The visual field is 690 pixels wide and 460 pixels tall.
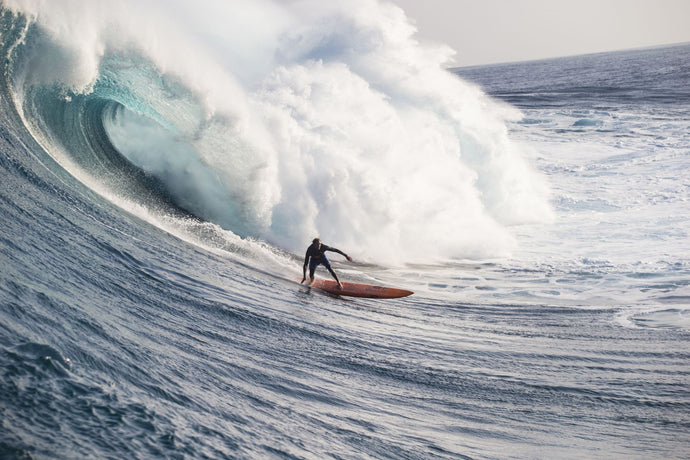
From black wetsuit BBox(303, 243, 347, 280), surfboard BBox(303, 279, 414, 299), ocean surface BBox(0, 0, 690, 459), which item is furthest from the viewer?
black wetsuit BBox(303, 243, 347, 280)

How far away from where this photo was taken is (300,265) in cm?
1162

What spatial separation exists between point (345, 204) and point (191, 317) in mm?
7000

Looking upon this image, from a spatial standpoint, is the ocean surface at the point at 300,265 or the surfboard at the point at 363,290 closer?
the ocean surface at the point at 300,265

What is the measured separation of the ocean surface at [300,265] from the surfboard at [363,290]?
46 cm

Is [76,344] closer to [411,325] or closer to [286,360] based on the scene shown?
[286,360]

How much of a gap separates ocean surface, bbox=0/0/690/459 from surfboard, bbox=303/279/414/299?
462mm

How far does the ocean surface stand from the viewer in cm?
515

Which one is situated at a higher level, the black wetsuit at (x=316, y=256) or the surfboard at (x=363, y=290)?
the black wetsuit at (x=316, y=256)

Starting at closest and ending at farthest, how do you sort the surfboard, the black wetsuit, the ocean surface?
the ocean surface < the surfboard < the black wetsuit

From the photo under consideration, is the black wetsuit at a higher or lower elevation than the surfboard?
higher

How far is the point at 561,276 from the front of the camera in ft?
38.4

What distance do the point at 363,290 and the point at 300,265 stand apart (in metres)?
1.86

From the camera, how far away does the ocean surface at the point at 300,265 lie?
16.9 ft

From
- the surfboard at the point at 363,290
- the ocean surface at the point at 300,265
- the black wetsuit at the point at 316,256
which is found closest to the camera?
the ocean surface at the point at 300,265
